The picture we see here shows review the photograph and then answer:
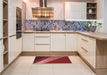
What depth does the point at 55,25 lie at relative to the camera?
20.7 ft

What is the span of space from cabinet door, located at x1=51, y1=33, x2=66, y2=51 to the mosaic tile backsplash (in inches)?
27.6

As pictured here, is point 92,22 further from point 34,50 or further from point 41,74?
point 41,74

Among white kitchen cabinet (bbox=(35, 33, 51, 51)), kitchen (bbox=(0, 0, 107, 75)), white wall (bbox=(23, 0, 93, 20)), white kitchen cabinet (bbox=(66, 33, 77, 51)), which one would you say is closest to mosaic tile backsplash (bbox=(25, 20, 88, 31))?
kitchen (bbox=(0, 0, 107, 75))

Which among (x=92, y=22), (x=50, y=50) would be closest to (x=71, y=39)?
(x=50, y=50)

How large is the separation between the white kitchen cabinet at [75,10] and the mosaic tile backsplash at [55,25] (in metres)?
0.47

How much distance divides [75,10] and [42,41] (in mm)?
1800

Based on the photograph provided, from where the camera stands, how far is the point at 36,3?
6078mm

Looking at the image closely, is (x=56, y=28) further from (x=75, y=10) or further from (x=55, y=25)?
(x=75, y=10)

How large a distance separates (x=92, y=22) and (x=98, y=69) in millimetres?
3212

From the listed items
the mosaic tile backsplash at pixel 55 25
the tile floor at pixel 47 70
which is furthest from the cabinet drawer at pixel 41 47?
the tile floor at pixel 47 70

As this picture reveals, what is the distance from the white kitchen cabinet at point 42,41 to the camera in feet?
18.5

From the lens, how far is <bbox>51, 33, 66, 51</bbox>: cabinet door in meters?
5.67

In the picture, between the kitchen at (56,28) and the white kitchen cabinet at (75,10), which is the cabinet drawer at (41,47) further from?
the white kitchen cabinet at (75,10)

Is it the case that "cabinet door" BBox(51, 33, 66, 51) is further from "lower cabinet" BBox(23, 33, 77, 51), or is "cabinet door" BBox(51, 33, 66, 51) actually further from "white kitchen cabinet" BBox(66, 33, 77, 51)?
"white kitchen cabinet" BBox(66, 33, 77, 51)
